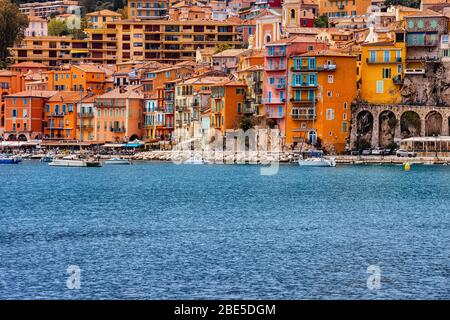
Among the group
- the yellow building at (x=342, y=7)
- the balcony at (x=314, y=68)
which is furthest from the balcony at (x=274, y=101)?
the yellow building at (x=342, y=7)

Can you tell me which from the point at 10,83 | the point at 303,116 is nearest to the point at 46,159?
the point at 10,83

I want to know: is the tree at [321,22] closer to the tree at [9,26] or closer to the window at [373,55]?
the window at [373,55]

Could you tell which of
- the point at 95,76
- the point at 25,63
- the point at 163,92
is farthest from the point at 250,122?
the point at 25,63

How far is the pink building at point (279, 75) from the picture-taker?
310ft

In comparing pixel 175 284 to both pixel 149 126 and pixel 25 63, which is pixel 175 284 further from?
pixel 25 63

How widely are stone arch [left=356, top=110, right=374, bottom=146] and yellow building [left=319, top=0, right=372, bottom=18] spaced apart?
38.7 m

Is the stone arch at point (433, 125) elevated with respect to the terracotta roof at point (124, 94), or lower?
lower

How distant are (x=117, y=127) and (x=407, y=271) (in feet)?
250

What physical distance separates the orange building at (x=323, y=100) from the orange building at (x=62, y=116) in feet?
85.1

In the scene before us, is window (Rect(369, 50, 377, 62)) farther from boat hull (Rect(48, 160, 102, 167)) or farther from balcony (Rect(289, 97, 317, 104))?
boat hull (Rect(48, 160, 102, 167))

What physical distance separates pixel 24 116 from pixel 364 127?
116 feet

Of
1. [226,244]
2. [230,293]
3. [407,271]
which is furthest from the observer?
[226,244]

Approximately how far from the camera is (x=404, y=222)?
159ft

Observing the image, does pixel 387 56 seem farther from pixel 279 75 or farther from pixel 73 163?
pixel 73 163
